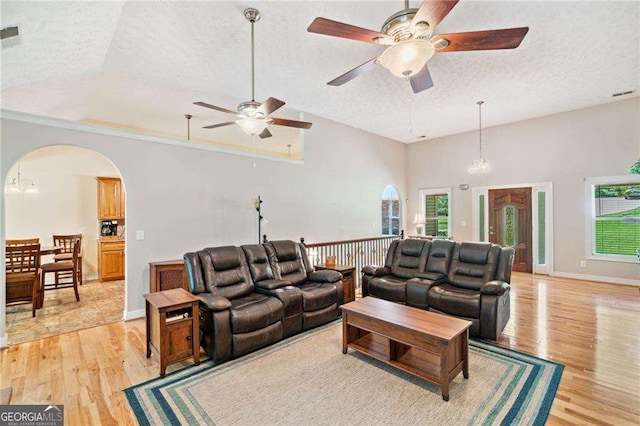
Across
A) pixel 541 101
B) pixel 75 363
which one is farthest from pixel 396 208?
pixel 75 363

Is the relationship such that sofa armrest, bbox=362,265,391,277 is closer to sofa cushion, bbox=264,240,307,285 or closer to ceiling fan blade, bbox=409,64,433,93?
sofa cushion, bbox=264,240,307,285

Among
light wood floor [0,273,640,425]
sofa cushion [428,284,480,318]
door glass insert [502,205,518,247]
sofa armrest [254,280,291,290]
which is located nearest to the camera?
light wood floor [0,273,640,425]

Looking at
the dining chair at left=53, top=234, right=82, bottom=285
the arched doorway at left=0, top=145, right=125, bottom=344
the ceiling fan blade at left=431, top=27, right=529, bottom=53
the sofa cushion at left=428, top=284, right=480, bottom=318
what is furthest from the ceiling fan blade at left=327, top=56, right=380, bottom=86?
the dining chair at left=53, top=234, right=82, bottom=285

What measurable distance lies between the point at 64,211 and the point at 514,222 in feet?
35.3

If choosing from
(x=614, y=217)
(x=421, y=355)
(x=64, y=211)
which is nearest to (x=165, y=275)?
(x=421, y=355)

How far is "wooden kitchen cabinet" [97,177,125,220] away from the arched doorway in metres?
0.17

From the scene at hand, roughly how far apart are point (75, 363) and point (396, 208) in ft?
26.0

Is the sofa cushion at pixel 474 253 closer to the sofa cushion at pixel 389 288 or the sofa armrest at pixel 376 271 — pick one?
the sofa cushion at pixel 389 288

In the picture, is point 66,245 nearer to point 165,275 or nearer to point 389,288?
point 165,275

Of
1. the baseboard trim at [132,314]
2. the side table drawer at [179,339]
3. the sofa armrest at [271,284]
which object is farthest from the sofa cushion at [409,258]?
the baseboard trim at [132,314]

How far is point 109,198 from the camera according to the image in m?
6.64

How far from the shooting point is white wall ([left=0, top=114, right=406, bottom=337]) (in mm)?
4137

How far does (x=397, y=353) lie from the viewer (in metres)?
2.75

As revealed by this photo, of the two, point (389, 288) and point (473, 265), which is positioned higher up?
point (473, 265)
